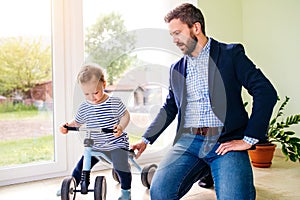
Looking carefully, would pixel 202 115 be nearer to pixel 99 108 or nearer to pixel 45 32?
pixel 99 108

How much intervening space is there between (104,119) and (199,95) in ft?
1.77

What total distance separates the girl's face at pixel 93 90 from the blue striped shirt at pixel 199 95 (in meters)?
0.48

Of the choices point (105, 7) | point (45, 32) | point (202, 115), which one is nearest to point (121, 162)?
point (202, 115)

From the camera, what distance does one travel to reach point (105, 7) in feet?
8.41

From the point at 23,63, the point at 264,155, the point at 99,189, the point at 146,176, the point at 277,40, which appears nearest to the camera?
the point at 99,189

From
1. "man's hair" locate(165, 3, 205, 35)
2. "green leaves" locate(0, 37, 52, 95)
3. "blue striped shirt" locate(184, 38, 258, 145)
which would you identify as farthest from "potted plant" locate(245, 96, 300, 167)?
"green leaves" locate(0, 37, 52, 95)

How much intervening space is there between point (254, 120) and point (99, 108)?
838mm

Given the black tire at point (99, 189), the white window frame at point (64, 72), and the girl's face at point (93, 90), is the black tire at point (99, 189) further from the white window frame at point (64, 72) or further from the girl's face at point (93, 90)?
the white window frame at point (64, 72)

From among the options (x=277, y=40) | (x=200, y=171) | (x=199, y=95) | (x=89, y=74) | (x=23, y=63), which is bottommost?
(x=200, y=171)

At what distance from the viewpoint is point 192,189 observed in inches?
81.7

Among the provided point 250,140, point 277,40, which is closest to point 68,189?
point 250,140

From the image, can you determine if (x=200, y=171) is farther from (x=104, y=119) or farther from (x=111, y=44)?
(x=111, y=44)

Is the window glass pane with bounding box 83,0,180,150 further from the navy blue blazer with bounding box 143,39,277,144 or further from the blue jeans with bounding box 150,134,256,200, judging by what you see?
the navy blue blazer with bounding box 143,39,277,144

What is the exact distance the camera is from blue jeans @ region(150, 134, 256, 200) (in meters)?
1.40
